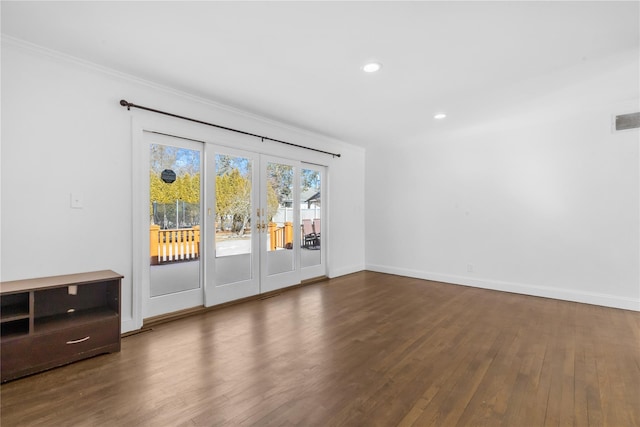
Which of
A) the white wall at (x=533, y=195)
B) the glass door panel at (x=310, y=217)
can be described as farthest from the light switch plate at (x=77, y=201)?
the white wall at (x=533, y=195)

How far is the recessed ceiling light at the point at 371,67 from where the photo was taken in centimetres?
277

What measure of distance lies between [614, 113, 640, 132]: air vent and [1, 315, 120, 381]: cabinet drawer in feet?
20.2

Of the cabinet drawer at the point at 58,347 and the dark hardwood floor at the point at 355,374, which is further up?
the cabinet drawer at the point at 58,347

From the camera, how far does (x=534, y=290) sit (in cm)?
450

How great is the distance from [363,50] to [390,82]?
29.4 inches

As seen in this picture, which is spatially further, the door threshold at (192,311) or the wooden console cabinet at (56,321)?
the door threshold at (192,311)

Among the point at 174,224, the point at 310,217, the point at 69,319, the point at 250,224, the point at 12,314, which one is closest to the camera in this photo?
the point at 12,314

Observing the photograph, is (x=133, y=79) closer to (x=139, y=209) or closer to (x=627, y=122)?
(x=139, y=209)

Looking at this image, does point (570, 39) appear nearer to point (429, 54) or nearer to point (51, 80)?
point (429, 54)

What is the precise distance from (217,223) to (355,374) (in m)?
2.54

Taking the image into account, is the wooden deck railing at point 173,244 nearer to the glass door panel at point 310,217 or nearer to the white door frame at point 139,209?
the white door frame at point 139,209

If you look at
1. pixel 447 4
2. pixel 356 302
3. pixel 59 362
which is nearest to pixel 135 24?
pixel 447 4

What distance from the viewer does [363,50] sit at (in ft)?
8.28

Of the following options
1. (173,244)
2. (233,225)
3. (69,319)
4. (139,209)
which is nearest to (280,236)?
(233,225)
